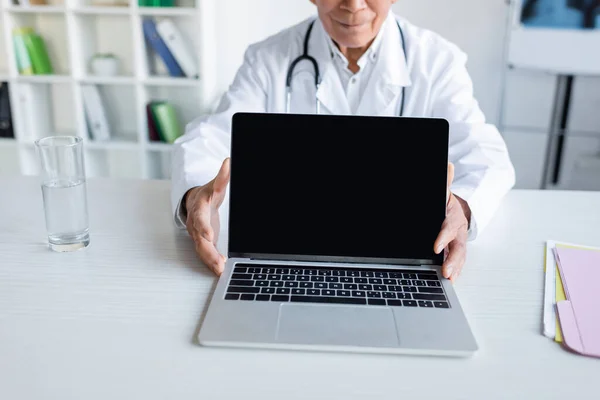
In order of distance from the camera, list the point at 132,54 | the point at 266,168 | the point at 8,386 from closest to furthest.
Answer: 1. the point at 8,386
2. the point at 266,168
3. the point at 132,54

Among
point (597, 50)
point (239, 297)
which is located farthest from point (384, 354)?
point (597, 50)

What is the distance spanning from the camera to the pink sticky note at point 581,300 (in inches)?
27.4

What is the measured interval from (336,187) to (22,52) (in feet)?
7.70

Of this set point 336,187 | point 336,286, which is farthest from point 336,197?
point 336,286

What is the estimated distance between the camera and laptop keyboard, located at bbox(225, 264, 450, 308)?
0.77 metres

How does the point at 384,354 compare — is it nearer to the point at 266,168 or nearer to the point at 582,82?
the point at 266,168

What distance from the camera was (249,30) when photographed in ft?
9.38

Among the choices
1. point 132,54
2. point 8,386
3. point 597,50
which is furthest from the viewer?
point 132,54

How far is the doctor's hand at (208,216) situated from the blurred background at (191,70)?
5.68 feet

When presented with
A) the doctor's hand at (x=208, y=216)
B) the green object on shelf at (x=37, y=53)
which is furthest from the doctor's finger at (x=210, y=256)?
the green object on shelf at (x=37, y=53)

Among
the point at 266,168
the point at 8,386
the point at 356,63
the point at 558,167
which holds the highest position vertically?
the point at 356,63

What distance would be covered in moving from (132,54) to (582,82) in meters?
2.17

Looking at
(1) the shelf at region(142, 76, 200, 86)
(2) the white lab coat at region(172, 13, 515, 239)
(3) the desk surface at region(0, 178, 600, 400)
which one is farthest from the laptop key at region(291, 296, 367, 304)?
(1) the shelf at region(142, 76, 200, 86)

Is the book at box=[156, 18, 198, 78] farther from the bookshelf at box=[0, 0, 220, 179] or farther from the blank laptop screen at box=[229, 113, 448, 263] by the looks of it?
the blank laptop screen at box=[229, 113, 448, 263]
